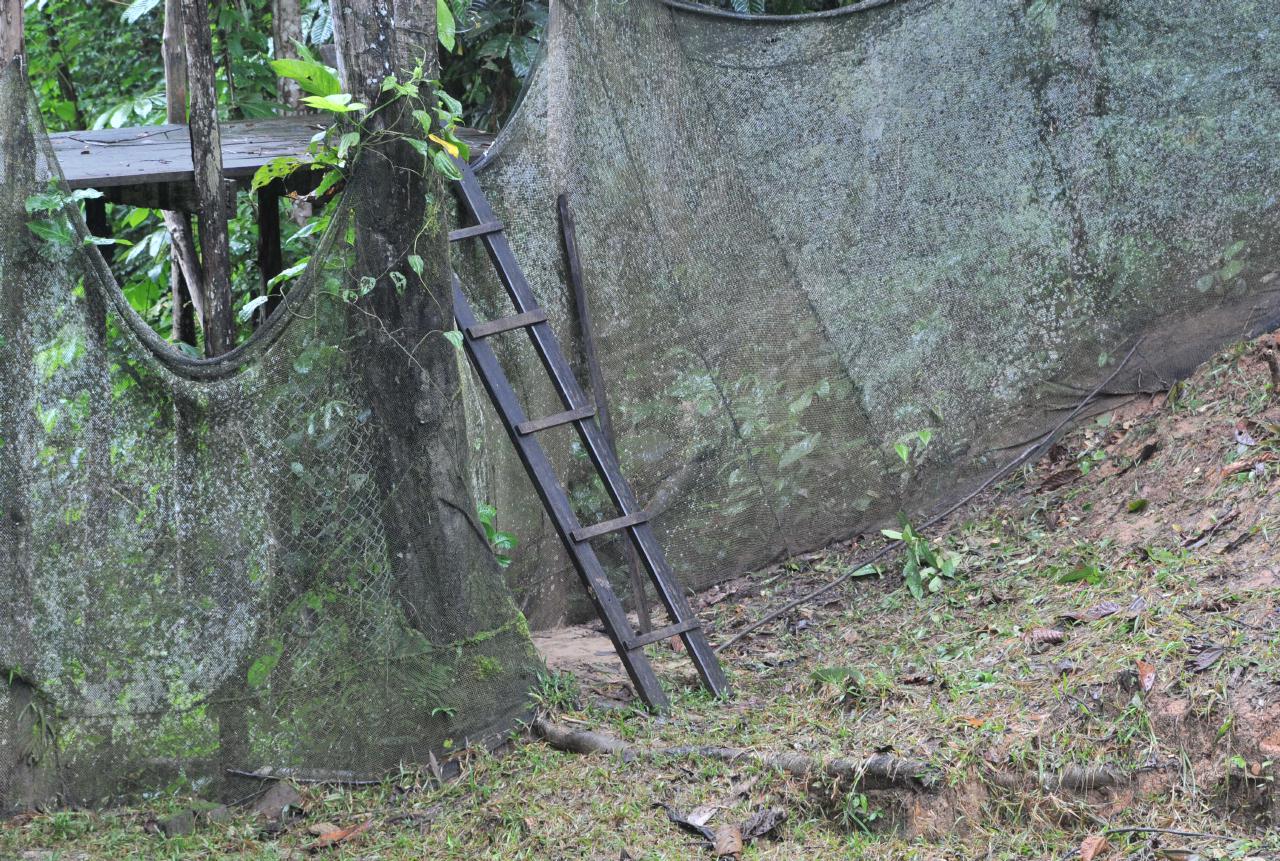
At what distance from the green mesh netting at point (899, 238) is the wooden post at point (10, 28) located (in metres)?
2.42

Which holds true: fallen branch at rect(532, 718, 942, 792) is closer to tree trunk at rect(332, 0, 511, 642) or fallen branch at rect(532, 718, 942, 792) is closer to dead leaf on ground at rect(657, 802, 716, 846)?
dead leaf on ground at rect(657, 802, 716, 846)

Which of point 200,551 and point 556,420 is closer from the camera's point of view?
point 200,551

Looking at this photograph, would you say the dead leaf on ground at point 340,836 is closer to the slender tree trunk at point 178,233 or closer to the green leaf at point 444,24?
the green leaf at point 444,24

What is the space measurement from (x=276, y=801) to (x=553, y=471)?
1420 millimetres

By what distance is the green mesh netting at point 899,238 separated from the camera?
5207 millimetres

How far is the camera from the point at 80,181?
496 cm

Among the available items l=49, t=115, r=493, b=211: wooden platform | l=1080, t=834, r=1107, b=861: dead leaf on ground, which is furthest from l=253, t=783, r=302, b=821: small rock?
l=49, t=115, r=493, b=211: wooden platform

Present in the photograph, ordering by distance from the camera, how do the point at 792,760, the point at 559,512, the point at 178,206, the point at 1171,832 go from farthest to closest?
1. the point at 178,206
2. the point at 559,512
3. the point at 792,760
4. the point at 1171,832

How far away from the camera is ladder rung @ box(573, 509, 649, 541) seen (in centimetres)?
425

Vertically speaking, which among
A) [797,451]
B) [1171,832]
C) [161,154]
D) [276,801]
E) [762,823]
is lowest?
[1171,832]

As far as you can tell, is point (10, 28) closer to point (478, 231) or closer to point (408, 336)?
point (478, 231)

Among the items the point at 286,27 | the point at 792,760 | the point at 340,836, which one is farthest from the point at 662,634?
the point at 286,27

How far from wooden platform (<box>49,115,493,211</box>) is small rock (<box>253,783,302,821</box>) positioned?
243cm

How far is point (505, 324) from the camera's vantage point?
433 cm
